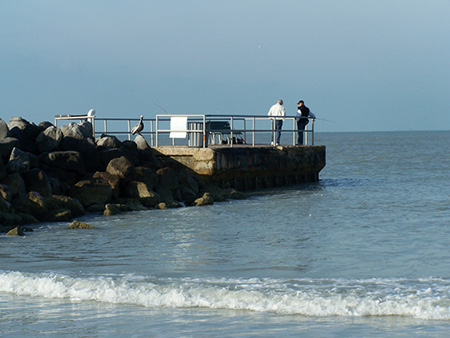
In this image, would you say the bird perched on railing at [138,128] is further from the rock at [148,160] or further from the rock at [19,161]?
the rock at [19,161]

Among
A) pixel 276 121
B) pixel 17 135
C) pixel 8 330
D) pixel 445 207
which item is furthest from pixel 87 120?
pixel 8 330

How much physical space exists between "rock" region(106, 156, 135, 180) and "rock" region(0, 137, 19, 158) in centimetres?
244

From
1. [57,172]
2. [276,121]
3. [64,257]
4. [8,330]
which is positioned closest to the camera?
[8,330]

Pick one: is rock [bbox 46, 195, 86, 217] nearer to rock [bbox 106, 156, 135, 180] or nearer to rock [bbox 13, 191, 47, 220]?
rock [bbox 13, 191, 47, 220]

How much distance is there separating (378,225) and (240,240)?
11.7 feet

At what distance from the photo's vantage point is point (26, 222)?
14492mm

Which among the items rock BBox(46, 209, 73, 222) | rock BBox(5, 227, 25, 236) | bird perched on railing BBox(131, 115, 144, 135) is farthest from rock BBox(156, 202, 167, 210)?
bird perched on railing BBox(131, 115, 144, 135)

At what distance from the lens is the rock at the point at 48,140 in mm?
18828

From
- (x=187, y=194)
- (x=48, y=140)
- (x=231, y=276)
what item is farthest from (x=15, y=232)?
(x=187, y=194)

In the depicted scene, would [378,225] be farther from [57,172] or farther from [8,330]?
[8,330]

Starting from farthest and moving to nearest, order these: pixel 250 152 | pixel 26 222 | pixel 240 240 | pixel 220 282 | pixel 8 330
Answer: pixel 250 152 < pixel 26 222 < pixel 240 240 < pixel 220 282 < pixel 8 330

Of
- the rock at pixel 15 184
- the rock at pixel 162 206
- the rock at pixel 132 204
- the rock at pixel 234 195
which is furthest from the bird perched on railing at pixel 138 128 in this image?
the rock at pixel 15 184

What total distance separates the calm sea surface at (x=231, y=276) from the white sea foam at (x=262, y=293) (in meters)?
0.02

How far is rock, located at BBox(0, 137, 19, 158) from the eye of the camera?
17.0 m
